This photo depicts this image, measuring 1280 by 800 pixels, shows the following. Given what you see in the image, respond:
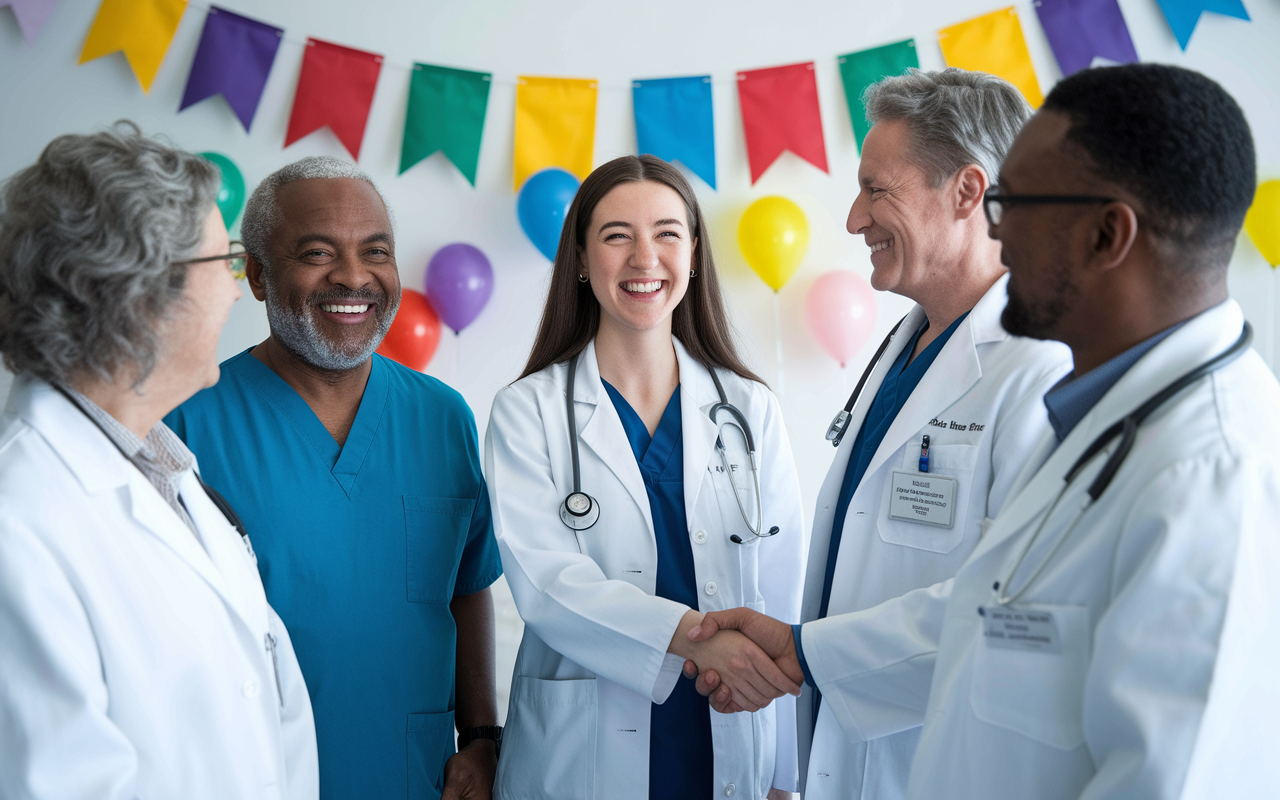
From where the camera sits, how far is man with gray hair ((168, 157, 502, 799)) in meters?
1.47

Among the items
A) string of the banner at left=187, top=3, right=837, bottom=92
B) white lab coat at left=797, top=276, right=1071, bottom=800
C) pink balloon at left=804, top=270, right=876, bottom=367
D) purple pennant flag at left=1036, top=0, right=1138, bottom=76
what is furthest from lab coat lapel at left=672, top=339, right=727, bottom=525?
purple pennant flag at left=1036, top=0, right=1138, bottom=76

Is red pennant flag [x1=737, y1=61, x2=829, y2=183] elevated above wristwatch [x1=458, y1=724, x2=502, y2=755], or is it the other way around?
red pennant flag [x1=737, y1=61, x2=829, y2=183]

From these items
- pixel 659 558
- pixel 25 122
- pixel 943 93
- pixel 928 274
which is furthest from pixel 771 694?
pixel 25 122

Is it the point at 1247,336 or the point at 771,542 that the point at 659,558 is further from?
the point at 1247,336

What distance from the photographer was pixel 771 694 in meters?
1.39

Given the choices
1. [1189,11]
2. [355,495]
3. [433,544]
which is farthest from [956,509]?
[1189,11]

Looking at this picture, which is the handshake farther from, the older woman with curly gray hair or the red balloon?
the red balloon

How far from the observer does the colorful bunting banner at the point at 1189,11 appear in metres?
2.91

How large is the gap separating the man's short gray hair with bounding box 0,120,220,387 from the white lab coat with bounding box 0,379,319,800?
62 millimetres

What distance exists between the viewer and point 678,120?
320 cm

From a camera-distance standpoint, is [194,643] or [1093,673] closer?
[1093,673]

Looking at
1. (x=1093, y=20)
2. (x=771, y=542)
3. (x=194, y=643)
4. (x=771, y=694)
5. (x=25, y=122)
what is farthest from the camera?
(x=1093, y=20)

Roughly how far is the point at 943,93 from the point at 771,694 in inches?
42.3

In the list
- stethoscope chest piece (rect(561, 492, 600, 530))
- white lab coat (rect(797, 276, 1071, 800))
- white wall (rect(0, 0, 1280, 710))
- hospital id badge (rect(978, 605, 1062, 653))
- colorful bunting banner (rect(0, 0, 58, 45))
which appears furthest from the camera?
white wall (rect(0, 0, 1280, 710))
